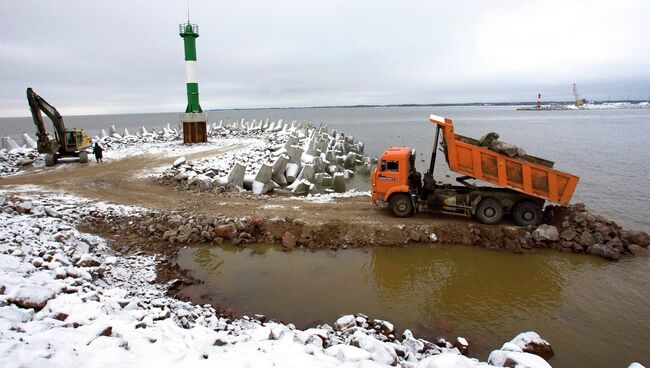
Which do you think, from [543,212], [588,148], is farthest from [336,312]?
[588,148]

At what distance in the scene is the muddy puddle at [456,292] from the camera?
7387 millimetres

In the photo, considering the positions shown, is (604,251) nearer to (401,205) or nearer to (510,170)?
(510,170)

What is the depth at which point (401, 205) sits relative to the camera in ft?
41.9

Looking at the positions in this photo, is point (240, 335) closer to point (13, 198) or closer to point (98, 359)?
point (98, 359)

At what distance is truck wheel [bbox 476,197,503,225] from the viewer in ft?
39.9

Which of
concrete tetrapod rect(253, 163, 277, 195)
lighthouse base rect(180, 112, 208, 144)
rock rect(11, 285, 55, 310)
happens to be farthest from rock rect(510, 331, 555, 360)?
lighthouse base rect(180, 112, 208, 144)

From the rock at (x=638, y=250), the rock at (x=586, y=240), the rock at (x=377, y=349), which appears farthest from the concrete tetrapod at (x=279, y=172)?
the rock at (x=638, y=250)

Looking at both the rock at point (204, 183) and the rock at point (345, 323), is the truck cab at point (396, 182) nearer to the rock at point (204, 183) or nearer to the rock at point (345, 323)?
the rock at point (345, 323)

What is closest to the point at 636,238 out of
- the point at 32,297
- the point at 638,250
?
the point at 638,250

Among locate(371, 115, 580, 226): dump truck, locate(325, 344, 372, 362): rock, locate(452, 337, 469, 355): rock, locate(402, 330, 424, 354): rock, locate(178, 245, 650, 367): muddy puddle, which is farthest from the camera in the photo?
locate(371, 115, 580, 226): dump truck

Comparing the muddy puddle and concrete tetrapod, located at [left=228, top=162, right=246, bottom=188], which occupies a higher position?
concrete tetrapod, located at [left=228, top=162, right=246, bottom=188]

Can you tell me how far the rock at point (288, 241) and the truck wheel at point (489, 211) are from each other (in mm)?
5958

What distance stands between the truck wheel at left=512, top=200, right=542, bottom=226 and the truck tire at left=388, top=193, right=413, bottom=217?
3.23 m

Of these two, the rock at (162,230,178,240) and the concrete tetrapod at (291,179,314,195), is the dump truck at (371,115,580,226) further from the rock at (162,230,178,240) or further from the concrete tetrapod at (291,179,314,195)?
the rock at (162,230,178,240)
